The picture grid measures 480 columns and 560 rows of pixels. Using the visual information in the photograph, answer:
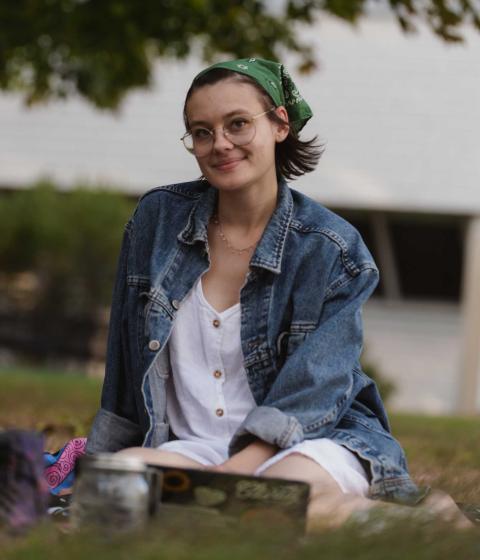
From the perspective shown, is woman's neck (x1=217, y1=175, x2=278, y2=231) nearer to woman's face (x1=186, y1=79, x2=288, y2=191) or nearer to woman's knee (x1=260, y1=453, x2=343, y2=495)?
woman's face (x1=186, y1=79, x2=288, y2=191)

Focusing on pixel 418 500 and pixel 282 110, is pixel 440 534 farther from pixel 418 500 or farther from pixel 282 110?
pixel 282 110

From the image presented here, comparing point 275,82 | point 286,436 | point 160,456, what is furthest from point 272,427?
point 275,82

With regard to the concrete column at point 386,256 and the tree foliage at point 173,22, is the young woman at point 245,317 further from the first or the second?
the concrete column at point 386,256

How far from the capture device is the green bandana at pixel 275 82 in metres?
3.13

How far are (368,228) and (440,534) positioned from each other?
17979 millimetres

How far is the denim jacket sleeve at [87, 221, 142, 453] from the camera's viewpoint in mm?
3336

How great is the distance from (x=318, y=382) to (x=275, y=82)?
32.8 inches

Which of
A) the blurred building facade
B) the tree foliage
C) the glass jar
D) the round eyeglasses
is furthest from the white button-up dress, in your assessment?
the blurred building facade

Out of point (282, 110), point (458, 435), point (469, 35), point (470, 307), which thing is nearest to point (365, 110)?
point (469, 35)

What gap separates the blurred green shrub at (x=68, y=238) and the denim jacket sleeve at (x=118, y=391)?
591 inches

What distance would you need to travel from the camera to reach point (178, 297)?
3186 mm

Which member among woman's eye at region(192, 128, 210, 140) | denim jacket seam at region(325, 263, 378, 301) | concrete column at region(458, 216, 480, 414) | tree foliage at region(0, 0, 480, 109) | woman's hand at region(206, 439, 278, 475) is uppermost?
tree foliage at region(0, 0, 480, 109)

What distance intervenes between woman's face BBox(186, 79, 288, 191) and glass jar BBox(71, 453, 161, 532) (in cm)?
104

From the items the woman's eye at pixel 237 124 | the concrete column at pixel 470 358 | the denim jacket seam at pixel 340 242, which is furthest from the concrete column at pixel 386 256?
the woman's eye at pixel 237 124
